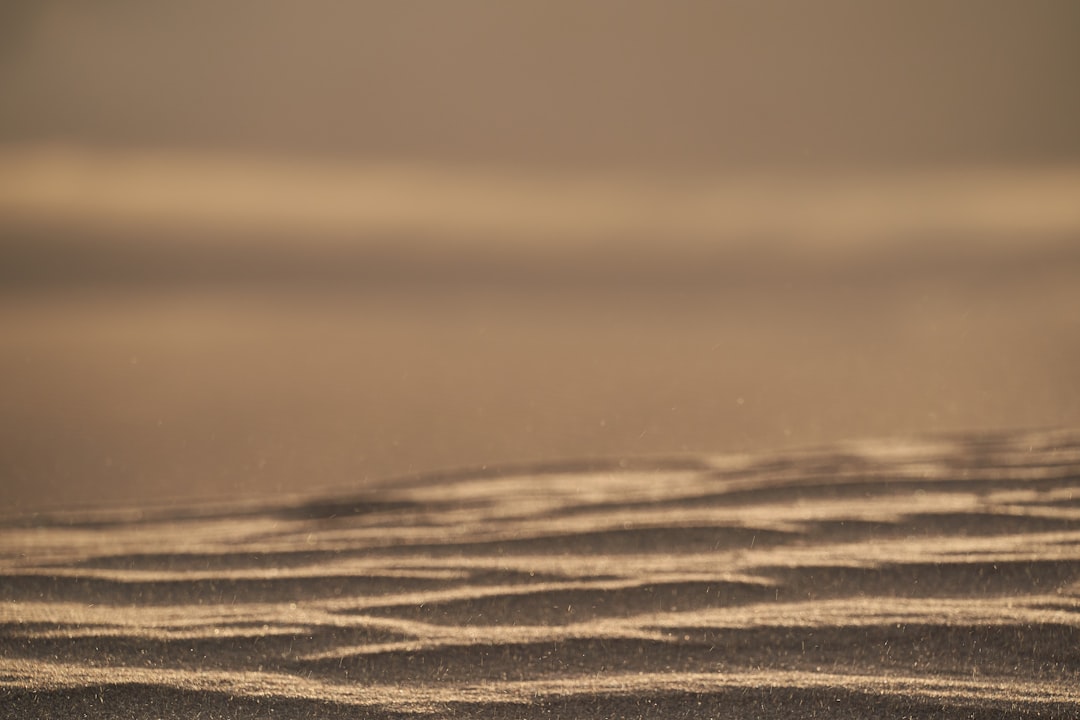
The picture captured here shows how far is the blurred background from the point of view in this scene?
143cm

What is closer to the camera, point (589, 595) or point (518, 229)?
point (589, 595)

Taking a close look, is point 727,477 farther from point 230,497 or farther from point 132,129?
point 132,129

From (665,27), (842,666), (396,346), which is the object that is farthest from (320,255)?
(842,666)

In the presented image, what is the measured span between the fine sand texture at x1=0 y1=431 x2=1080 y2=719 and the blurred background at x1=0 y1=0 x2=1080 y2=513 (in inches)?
3.8

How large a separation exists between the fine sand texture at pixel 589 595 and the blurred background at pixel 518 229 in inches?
3.8

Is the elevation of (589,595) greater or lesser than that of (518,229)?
lesser

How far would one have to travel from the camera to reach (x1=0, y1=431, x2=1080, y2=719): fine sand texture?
3.28ft

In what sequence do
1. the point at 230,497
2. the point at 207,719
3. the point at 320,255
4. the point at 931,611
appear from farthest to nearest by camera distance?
the point at 320,255 < the point at 230,497 < the point at 931,611 < the point at 207,719

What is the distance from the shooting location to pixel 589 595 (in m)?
1.16

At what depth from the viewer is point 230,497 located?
1.38 metres

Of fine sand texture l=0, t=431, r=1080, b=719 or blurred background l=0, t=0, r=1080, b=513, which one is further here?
blurred background l=0, t=0, r=1080, b=513

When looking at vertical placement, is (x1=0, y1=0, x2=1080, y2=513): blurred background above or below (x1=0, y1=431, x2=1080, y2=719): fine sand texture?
above

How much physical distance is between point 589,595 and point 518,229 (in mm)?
607

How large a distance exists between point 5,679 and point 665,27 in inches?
49.7
